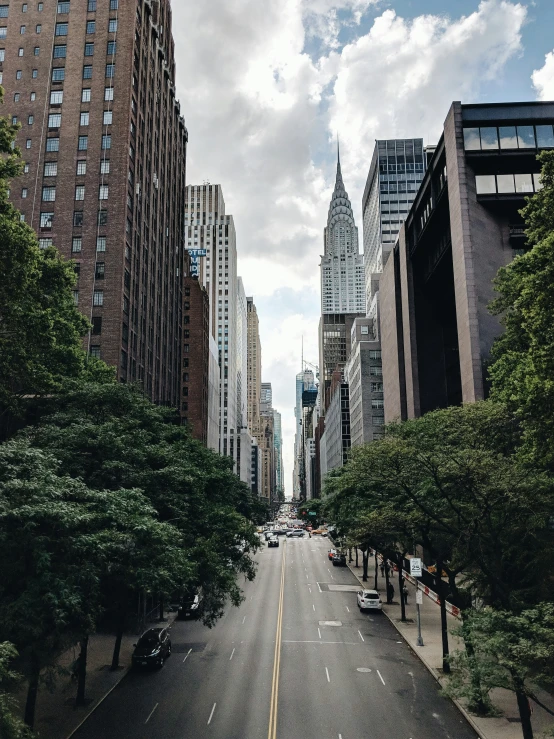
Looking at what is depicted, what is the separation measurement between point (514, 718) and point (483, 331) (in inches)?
1143

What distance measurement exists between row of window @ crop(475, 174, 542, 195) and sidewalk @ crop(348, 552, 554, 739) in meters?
32.7

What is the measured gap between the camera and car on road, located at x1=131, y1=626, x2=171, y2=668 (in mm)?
25734

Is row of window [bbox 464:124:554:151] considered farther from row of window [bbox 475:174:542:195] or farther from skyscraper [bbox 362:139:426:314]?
skyscraper [bbox 362:139:426:314]

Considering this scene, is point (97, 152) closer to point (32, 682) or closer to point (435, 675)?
point (32, 682)

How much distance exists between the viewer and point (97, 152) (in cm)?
6091

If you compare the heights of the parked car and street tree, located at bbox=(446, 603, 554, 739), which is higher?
street tree, located at bbox=(446, 603, 554, 739)

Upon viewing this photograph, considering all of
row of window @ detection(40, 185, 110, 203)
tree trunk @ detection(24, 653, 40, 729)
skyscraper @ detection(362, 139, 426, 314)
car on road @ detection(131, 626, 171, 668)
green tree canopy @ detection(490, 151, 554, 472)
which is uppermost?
skyscraper @ detection(362, 139, 426, 314)

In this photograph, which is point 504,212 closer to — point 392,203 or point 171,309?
point 171,309

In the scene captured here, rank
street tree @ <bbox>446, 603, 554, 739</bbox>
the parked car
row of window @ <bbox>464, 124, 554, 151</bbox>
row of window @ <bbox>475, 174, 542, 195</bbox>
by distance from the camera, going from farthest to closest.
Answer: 1. row of window @ <bbox>464, 124, 554, 151</bbox>
2. row of window @ <bbox>475, 174, 542, 195</bbox>
3. the parked car
4. street tree @ <bbox>446, 603, 554, 739</bbox>

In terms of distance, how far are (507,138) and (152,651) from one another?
150ft

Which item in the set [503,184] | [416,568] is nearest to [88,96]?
[503,184]

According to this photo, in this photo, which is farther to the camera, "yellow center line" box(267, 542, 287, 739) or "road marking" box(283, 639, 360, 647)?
"road marking" box(283, 639, 360, 647)

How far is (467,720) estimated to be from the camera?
66.0ft

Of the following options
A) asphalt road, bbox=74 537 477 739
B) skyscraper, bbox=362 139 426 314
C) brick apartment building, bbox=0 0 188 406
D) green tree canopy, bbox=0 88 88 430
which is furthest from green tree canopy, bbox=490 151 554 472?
skyscraper, bbox=362 139 426 314
